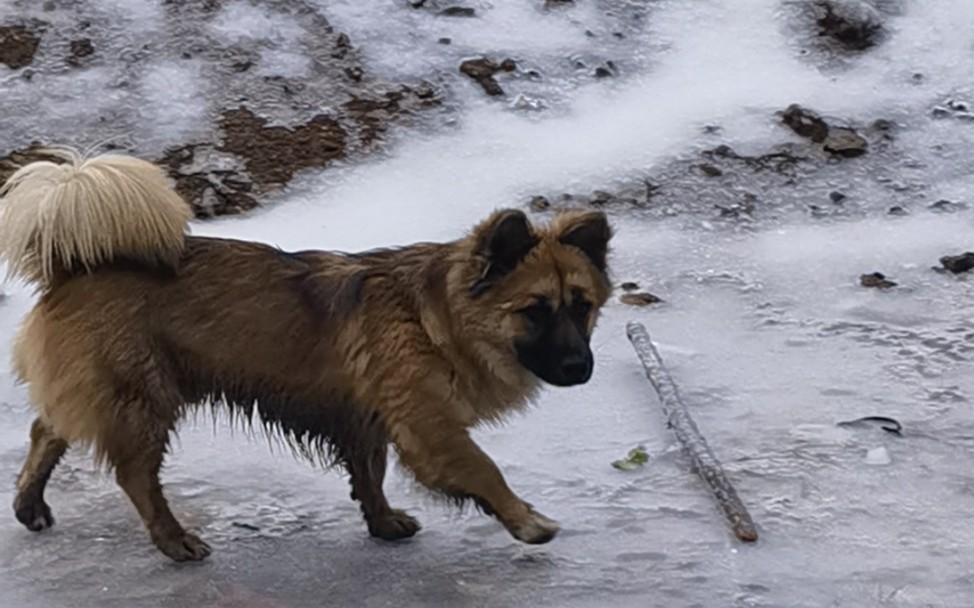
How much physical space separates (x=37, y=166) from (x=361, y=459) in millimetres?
1496

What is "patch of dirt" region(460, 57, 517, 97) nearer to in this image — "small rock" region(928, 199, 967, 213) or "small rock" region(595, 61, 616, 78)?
"small rock" region(595, 61, 616, 78)

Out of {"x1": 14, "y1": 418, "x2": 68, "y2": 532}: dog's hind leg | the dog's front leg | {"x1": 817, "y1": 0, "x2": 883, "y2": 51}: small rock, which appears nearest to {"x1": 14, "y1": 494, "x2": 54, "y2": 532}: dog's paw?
{"x1": 14, "y1": 418, "x2": 68, "y2": 532}: dog's hind leg

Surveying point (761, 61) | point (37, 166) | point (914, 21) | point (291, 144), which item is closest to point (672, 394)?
point (37, 166)

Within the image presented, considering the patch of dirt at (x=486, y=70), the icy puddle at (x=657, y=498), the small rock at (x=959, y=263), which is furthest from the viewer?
the patch of dirt at (x=486, y=70)

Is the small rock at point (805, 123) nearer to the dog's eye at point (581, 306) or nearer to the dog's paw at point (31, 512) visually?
the dog's eye at point (581, 306)

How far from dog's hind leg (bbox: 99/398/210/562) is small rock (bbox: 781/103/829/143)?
537 centimetres

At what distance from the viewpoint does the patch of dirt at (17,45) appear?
10.0 metres

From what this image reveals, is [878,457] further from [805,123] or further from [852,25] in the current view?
[852,25]

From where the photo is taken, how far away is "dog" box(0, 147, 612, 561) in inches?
210

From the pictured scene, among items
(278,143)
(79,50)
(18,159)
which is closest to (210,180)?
(278,143)

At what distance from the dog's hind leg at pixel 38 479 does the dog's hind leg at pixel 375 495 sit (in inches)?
40.2

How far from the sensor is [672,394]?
660 centimetres

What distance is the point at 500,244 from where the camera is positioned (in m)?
5.32

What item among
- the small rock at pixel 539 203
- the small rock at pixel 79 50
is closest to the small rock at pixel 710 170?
the small rock at pixel 539 203
